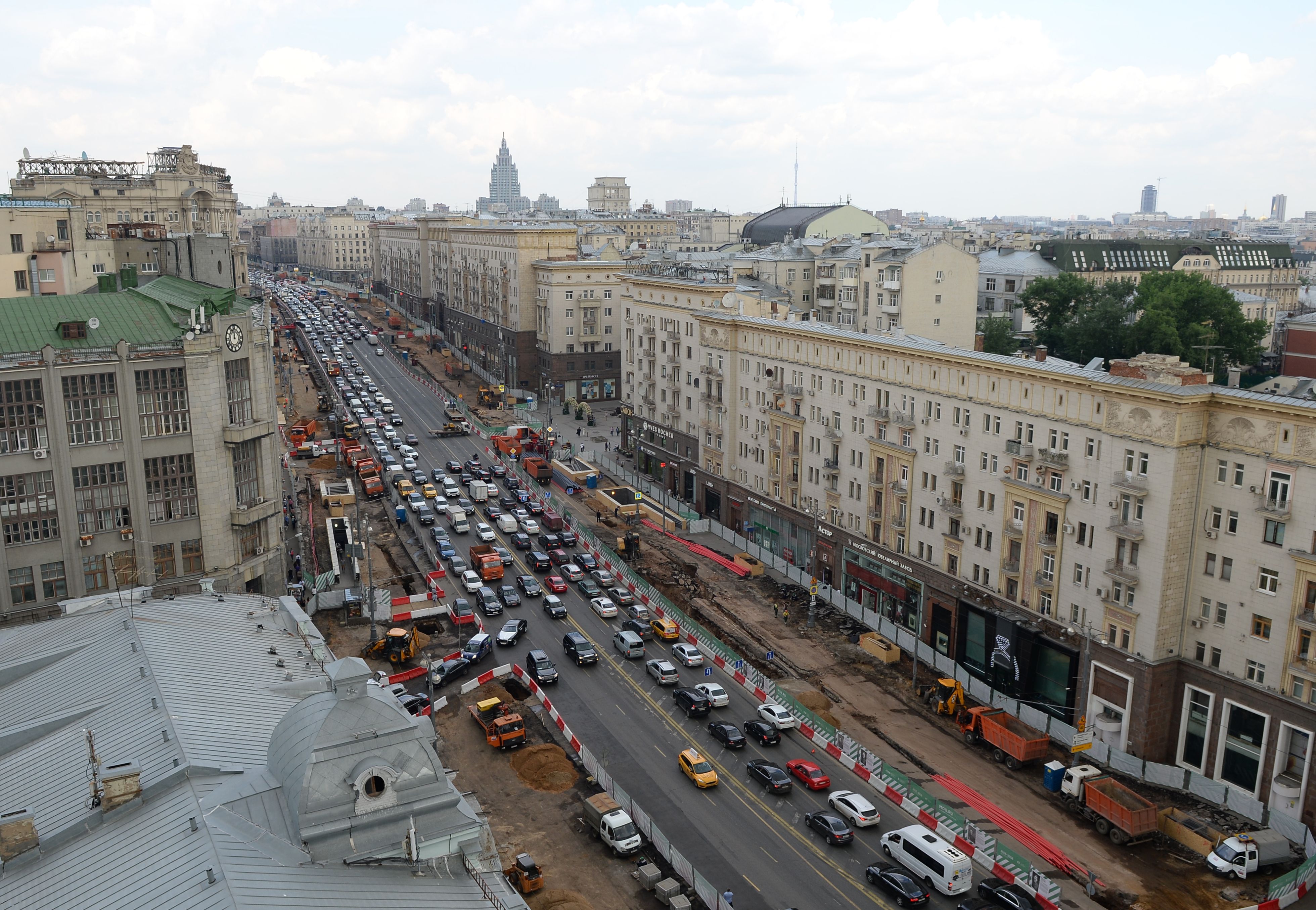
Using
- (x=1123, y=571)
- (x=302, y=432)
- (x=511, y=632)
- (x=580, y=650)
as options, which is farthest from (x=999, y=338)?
→ (x=302, y=432)

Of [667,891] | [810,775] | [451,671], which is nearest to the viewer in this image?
[667,891]

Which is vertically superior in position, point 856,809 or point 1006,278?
point 1006,278

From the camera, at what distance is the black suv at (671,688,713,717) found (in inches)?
2395

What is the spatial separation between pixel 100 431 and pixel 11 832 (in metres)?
37.8

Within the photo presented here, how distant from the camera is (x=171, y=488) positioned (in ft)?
203

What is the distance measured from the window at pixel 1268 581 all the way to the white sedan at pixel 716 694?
30499mm

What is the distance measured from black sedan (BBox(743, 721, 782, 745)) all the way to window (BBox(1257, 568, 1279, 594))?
27.1 meters

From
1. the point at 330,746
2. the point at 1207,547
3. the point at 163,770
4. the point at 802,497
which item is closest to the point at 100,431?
the point at 163,770

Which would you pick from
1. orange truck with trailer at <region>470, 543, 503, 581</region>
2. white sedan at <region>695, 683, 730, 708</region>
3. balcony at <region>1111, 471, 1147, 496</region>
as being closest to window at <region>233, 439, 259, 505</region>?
orange truck with trailer at <region>470, 543, 503, 581</region>

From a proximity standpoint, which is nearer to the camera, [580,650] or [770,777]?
[770,777]

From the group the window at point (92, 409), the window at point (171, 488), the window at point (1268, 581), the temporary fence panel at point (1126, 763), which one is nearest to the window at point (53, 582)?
the window at point (171, 488)

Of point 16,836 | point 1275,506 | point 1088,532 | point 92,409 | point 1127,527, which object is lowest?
point 1088,532

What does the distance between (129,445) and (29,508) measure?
21.0ft

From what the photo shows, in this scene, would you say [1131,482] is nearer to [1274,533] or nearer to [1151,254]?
[1274,533]
